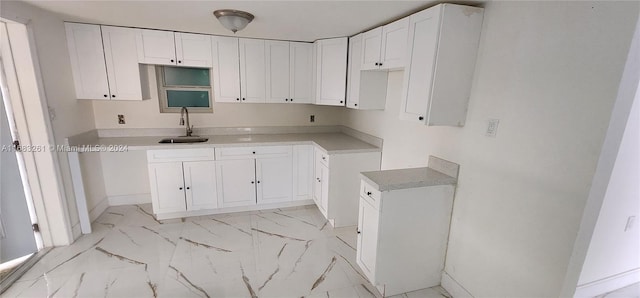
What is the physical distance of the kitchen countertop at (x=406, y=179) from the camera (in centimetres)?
176

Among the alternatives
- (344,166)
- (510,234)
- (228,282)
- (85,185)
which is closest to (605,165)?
(510,234)

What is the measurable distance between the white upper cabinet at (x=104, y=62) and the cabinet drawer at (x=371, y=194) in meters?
2.63

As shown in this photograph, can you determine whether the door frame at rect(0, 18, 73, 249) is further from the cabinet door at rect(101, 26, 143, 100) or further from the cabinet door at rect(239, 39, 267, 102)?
the cabinet door at rect(239, 39, 267, 102)

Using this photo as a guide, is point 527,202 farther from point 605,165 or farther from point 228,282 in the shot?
point 228,282

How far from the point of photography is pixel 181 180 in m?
2.94

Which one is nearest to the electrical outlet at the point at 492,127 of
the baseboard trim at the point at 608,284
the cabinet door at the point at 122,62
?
the baseboard trim at the point at 608,284

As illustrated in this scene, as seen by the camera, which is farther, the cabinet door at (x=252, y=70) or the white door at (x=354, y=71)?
the cabinet door at (x=252, y=70)

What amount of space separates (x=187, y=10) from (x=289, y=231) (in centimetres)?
227

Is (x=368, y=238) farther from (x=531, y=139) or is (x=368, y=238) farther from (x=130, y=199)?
(x=130, y=199)

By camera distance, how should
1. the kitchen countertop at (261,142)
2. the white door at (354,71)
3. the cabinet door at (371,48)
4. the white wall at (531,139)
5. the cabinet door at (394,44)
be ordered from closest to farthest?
the white wall at (531,139), the cabinet door at (394,44), the cabinet door at (371,48), the white door at (354,71), the kitchen countertop at (261,142)

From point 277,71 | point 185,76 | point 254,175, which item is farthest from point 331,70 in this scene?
point 185,76

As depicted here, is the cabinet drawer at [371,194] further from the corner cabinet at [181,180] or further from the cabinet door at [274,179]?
the corner cabinet at [181,180]

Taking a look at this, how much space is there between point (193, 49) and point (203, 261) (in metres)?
2.22

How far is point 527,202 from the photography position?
1461mm
